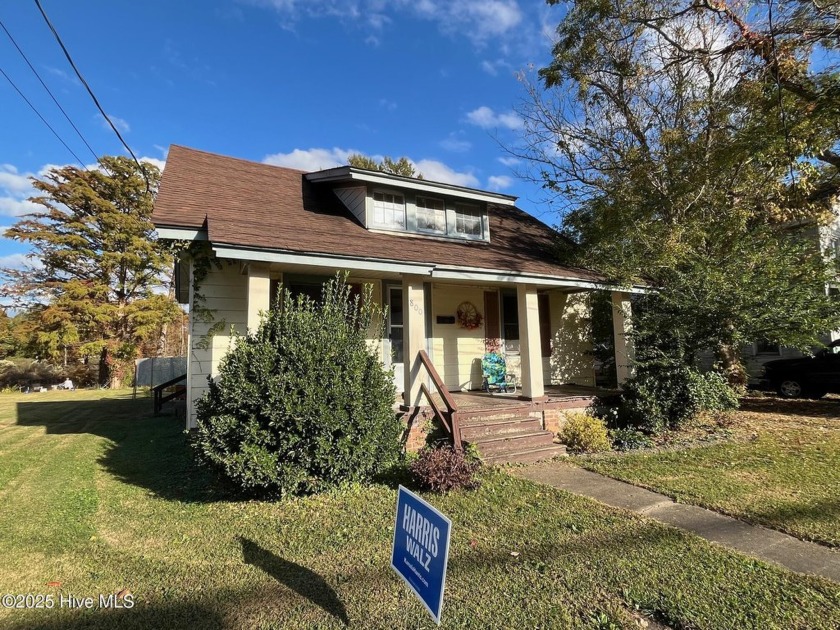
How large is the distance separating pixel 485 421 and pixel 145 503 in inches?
196

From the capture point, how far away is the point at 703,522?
15.0ft

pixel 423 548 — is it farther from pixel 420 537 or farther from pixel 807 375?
pixel 807 375

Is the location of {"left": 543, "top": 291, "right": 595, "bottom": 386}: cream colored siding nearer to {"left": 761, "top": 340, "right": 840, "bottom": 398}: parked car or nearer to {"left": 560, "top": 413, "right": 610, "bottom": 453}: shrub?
{"left": 560, "top": 413, "right": 610, "bottom": 453}: shrub

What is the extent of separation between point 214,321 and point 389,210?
15.4ft

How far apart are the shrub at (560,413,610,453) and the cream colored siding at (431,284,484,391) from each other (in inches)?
117

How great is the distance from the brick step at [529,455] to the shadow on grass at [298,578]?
3.63 metres

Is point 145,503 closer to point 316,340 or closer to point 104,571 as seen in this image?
point 104,571

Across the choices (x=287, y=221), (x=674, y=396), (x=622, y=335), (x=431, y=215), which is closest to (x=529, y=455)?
(x=674, y=396)

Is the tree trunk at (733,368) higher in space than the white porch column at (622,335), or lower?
lower

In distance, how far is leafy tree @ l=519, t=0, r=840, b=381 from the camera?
877 cm

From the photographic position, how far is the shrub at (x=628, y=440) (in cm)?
795

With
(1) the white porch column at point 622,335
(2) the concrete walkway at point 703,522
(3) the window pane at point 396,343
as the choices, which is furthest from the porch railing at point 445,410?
(1) the white porch column at point 622,335

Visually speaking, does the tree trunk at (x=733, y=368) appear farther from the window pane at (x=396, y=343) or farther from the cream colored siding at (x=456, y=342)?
the window pane at (x=396, y=343)

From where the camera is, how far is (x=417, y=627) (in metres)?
2.89
